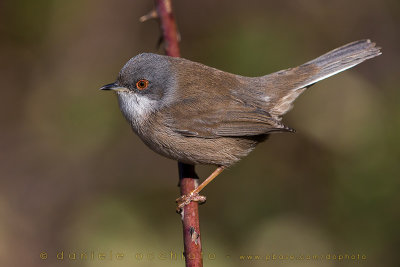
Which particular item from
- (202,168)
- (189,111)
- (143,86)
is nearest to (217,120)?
(189,111)

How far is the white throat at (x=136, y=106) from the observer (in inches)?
193

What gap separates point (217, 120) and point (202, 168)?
2.05 m

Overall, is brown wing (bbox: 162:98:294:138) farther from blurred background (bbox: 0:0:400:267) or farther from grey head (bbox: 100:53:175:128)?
blurred background (bbox: 0:0:400:267)

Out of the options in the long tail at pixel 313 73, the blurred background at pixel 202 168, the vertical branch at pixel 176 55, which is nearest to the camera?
the vertical branch at pixel 176 55

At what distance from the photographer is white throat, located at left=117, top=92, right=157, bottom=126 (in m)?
4.91

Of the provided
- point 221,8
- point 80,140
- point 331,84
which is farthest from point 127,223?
point 221,8

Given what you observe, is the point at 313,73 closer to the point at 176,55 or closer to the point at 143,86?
the point at 176,55

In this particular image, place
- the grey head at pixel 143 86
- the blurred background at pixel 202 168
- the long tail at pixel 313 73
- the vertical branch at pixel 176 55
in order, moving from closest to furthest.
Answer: the vertical branch at pixel 176 55 < the grey head at pixel 143 86 < the long tail at pixel 313 73 < the blurred background at pixel 202 168

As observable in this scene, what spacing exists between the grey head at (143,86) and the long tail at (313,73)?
1242mm

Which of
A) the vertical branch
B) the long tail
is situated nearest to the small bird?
the vertical branch

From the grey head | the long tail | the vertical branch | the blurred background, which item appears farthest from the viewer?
the blurred background

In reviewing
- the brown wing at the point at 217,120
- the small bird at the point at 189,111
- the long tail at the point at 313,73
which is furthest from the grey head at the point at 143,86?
the long tail at the point at 313,73

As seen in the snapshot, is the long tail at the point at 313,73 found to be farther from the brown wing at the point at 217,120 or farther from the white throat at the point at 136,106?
the white throat at the point at 136,106

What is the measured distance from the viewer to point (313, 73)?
5.38m
